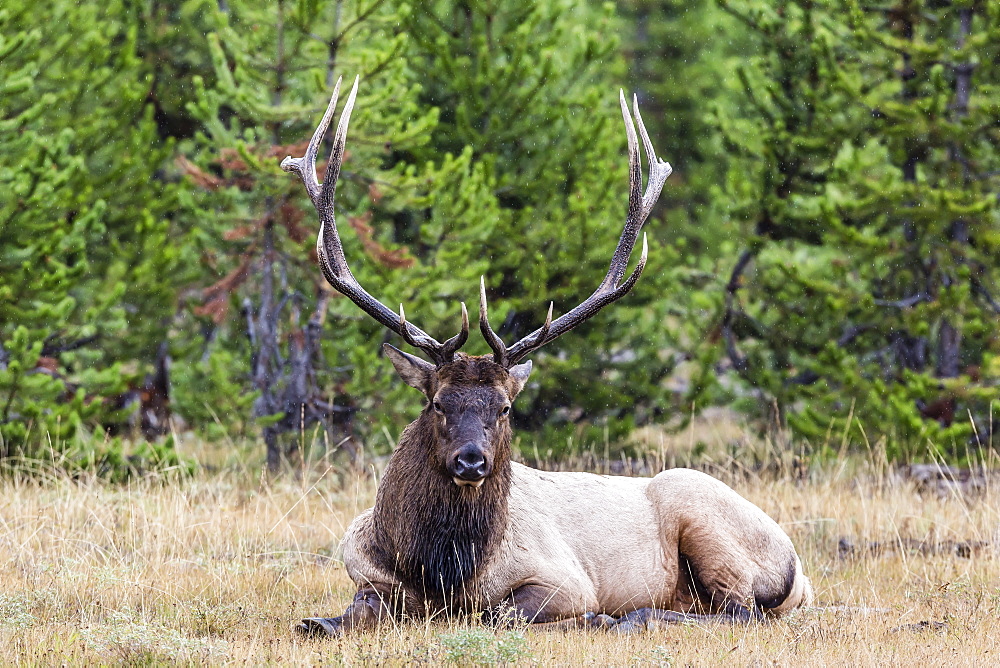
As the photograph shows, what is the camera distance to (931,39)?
13.5 metres

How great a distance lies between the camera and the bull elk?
19.8 ft

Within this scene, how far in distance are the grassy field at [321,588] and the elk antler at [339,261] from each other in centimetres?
134

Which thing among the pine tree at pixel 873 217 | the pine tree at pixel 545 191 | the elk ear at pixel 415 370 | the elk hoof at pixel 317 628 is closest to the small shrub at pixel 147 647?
the elk hoof at pixel 317 628

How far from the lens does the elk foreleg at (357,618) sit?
5758mm

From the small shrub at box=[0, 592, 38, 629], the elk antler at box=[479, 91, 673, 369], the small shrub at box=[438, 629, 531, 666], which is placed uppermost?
the elk antler at box=[479, 91, 673, 369]

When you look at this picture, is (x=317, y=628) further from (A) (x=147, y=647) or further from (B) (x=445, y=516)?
(A) (x=147, y=647)

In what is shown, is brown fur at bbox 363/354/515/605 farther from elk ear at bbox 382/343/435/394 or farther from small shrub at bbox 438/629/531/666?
small shrub at bbox 438/629/531/666

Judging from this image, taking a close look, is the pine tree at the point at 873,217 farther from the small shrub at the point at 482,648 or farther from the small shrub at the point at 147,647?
the small shrub at the point at 147,647

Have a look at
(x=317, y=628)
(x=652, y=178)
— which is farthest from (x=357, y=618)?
(x=652, y=178)

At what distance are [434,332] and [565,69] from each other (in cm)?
355

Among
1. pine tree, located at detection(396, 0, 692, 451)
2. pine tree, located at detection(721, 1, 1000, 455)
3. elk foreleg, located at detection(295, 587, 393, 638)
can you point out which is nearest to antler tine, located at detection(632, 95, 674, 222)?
elk foreleg, located at detection(295, 587, 393, 638)

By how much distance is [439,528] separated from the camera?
6090 millimetres

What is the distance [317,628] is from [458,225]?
618 centimetres

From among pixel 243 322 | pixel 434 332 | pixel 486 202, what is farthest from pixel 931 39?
pixel 243 322
